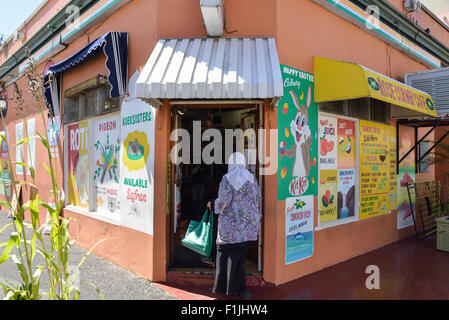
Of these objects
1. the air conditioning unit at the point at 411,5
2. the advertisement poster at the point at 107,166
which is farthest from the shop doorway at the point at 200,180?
the air conditioning unit at the point at 411,5

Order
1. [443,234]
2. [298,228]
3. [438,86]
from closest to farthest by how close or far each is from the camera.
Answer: [298,228]
[443,234]
[438,86]

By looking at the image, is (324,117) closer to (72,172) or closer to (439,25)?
(72,172)

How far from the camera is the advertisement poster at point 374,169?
5844 millimetres

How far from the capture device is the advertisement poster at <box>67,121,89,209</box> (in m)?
6.26

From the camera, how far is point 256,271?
4.40m

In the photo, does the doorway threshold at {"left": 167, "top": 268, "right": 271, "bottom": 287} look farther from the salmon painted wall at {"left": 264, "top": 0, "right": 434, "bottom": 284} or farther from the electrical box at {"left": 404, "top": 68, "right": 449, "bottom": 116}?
the electrical box at {"left": 404, "top": 68, "right": 449, "bottom": 116}

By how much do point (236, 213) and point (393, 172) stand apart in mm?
4789

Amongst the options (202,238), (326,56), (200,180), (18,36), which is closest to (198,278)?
(202,238)

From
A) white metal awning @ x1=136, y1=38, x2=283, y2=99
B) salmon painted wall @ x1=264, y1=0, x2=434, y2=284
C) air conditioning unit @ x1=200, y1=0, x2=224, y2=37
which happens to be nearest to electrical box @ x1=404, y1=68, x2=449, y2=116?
salmon painted wall @ x1=264, y1=0, x2=434, y2=284

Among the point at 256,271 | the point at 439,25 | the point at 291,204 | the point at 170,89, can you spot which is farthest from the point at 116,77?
the point at 439,25

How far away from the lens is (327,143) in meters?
5.17

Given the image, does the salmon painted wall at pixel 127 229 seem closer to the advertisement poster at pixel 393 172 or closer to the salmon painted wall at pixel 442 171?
the advertisement poster at pixel 393 172

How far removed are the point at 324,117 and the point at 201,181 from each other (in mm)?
2861

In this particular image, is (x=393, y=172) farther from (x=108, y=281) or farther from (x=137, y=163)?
(x=108, y=281)
